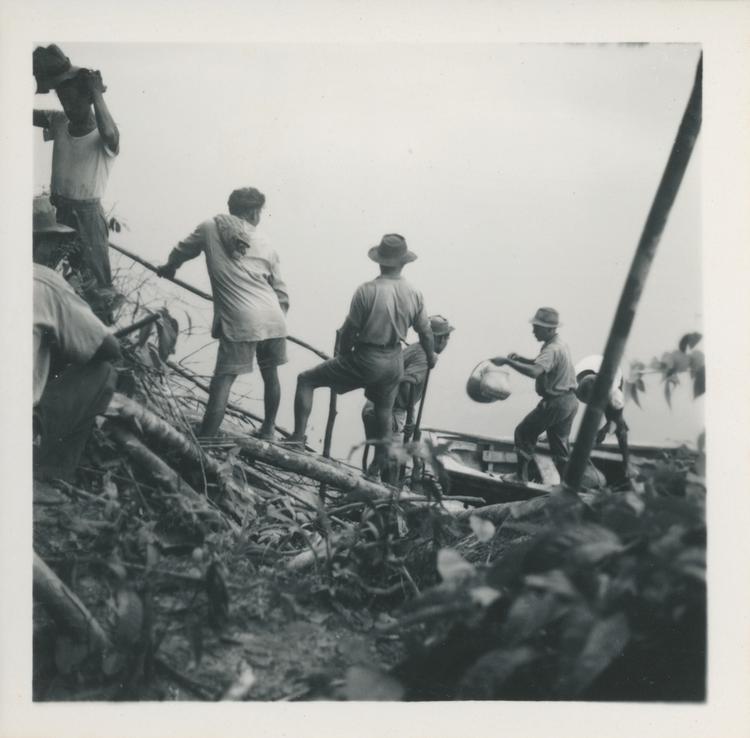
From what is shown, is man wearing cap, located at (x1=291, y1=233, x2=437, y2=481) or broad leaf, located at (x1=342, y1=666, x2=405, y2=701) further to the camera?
man wearing cap, located at (x1=291, y1=233, x2=437, y2=481)

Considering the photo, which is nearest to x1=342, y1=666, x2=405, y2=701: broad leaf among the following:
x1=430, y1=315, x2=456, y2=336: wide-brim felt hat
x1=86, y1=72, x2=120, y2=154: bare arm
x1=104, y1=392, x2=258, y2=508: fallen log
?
x1=104, y1=392, x2=258, y2=508: fallen log

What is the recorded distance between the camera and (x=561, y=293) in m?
4.74

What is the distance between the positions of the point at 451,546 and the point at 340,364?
4.00 feet

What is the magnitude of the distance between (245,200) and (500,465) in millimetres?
3169

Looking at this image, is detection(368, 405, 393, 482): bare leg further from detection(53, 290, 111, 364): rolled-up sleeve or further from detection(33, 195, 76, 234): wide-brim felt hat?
detection(33, 195, 76, 234): wide-brim felt hat

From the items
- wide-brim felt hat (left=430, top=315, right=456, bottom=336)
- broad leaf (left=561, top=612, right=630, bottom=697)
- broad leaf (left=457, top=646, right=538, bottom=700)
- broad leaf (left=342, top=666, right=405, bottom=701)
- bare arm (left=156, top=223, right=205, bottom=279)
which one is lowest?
broad leaf (left=342, top=666, right=405, bottom=701)

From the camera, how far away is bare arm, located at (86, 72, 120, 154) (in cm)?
444

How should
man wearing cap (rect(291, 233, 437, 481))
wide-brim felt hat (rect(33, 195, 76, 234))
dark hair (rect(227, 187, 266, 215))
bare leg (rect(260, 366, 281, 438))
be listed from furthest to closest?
bare leg (rect(260, 366, 281, 438)), man wearing cap (rect(291, 233, 437, 481)), dark hair (rect(227, 187, 266, 215)), wide-brim felt hat (rect(33, 195, 76, 234))

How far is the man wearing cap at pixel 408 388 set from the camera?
5.41 meters

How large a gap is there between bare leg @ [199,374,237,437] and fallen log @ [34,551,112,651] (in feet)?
4.37

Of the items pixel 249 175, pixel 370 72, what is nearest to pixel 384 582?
pixel 249 175

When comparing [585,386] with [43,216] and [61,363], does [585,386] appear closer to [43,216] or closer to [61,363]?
[61,363]

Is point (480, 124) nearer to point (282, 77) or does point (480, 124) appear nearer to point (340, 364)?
point (282, 77)
